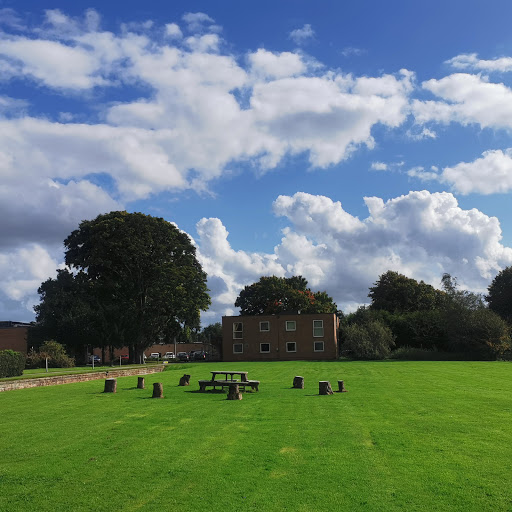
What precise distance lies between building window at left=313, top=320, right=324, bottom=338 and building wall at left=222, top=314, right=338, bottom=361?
24 cm

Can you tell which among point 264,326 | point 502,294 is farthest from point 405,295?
point 264,326

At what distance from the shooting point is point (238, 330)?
2379 inches

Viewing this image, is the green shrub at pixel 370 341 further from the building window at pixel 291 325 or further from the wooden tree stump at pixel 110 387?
the wooden tree stump at pixel 110 387

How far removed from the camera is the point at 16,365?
26312 millimetres

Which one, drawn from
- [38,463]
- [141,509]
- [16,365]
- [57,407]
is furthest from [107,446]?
[16,365]

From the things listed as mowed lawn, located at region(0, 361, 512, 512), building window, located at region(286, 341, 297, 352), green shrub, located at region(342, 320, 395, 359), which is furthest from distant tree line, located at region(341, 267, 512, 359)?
mowed lawn, located at region(0, 361, 512, 512)

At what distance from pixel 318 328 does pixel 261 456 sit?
1967 inches

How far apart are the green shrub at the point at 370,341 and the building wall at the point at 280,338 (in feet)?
12.8

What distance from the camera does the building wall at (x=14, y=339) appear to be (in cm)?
5303

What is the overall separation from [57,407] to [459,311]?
156 ft

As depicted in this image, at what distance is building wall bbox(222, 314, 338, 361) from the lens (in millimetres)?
57500

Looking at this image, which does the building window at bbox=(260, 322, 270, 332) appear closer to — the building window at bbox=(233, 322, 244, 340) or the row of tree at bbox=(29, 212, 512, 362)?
the building window at bbox=(233, 322, 244, 340)

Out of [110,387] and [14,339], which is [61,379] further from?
[14,339]

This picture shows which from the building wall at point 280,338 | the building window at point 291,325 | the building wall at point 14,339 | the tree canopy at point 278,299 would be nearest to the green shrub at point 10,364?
the building wall at point 14,339
